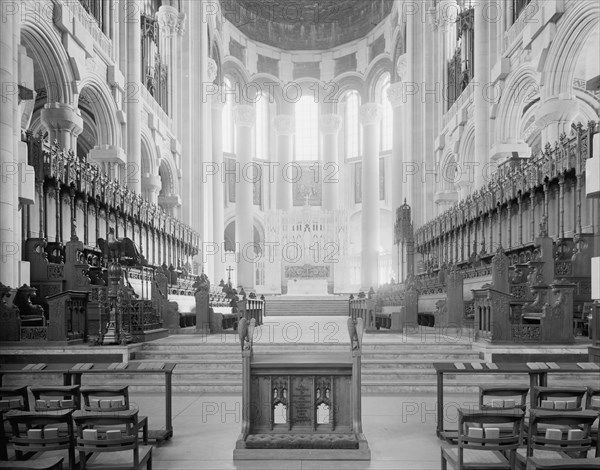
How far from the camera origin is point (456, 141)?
21.5m

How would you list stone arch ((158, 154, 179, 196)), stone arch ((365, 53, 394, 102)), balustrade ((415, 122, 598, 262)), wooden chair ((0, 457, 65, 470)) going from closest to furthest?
wooden chair ((0, 457, 65, 470)) → balustrade ((415, 122, 598, 262)) → stone arch ((158, 154, 179, 196)) → stone arch ((365, 53, 394, 102))

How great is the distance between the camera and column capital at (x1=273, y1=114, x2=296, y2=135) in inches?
1444

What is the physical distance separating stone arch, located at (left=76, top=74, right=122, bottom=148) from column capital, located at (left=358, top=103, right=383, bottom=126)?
19.0 metres

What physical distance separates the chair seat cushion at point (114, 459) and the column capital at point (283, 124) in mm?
33089

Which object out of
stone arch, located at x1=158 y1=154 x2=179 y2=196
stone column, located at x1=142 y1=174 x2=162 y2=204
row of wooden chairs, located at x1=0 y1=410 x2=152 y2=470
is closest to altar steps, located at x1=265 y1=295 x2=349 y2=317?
stone arch, located at x1=158 y1=154 x2=179 y2=196

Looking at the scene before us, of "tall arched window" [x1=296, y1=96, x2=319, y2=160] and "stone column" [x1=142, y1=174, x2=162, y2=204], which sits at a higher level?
"tall arched window" [x1=296, y1=96, x2=319, y2=160]

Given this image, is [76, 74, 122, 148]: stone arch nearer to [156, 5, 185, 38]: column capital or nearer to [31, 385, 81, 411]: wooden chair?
[156, 5, 185, 38]: column capital

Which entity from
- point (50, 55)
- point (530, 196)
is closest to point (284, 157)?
point (50, 55)

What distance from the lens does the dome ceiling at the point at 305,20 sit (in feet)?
116

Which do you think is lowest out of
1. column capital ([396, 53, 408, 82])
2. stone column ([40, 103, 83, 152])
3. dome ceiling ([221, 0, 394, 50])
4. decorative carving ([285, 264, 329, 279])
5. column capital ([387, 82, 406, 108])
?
decorative carving ([285, 264, 329, 279])

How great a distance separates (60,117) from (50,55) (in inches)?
50.3

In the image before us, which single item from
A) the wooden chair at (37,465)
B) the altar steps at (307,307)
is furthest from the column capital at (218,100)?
the wooden chair at (37,465)

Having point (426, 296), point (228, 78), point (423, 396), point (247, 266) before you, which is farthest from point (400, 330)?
point (228, 78)

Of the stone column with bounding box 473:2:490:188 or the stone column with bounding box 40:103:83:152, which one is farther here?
the stone column with bounding box 473:2:490:188
